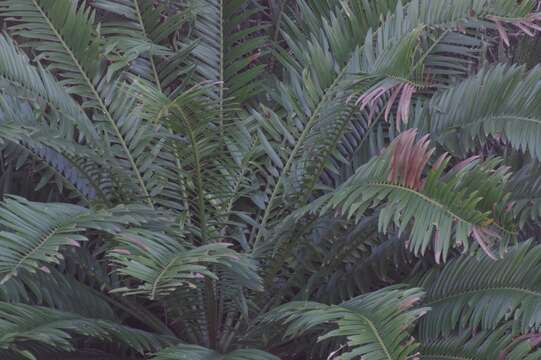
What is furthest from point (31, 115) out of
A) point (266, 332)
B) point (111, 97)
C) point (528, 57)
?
point (528, 57)

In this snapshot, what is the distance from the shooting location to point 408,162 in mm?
1659

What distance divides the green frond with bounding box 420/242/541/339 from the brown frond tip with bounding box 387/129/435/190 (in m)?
0.23

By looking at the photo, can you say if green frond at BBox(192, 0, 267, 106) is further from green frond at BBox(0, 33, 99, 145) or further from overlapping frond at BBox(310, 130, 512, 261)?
overlapping frond at BBox(310, 130, 512, 261)

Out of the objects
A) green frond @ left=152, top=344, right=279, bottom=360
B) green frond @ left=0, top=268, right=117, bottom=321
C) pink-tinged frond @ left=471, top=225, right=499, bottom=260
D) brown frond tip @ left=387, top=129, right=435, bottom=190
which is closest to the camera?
pink-tinged frond @ left=471, top=225, right=499, bottom=260

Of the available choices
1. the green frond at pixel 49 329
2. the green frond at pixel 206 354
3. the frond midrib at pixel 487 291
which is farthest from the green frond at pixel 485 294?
the green frond at pixel 49 329

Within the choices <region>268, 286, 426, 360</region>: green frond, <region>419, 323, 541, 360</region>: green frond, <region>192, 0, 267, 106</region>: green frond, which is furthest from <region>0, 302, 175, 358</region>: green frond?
<region>192, 0, 267, 106</region>: green frond

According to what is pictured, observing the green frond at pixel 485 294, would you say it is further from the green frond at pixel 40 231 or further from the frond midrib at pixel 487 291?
the green frond at pixel 40 231

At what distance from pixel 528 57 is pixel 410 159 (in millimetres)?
1423

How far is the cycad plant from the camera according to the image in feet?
5.40

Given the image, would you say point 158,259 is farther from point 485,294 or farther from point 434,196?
point 485,294

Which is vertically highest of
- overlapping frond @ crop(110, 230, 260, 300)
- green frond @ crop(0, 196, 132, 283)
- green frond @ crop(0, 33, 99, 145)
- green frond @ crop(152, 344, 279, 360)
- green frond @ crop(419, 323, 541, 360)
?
green frond @ crop(0, 33, 99, 145)

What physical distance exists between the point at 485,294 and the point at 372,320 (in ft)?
1.32

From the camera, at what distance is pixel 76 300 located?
6.73 feet

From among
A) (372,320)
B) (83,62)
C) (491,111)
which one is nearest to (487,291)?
(372,320)
